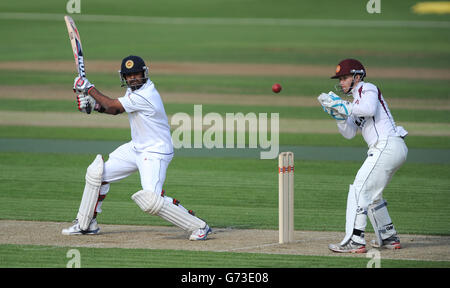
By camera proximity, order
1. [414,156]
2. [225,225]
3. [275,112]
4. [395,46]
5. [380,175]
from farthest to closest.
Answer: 1. [395,46]
2. [275,112]
3. [414,156]
4. [225,225]
5. [380,175]

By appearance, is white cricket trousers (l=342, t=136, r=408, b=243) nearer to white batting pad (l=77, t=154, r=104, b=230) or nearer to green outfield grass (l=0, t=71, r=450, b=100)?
white batting pad (l=77, t=154, r=104, b=230)

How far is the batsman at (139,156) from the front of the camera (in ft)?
28.7

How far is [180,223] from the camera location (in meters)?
8.79

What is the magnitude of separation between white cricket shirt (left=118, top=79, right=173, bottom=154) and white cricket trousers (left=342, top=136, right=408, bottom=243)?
6.98 ft

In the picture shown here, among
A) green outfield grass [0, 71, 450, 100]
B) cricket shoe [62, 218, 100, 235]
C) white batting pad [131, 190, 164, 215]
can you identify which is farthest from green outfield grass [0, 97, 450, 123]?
white batting pad [131, 190, 164, 215]

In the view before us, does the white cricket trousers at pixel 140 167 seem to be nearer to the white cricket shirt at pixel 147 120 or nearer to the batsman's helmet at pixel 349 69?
the white cricket shirt at pixel 147 120

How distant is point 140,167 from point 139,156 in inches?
5.3

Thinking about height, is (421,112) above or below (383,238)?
above

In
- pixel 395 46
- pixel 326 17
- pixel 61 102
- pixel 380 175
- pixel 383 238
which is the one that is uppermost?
pixel 326 17

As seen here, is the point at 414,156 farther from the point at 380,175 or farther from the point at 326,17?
the point at 326,17

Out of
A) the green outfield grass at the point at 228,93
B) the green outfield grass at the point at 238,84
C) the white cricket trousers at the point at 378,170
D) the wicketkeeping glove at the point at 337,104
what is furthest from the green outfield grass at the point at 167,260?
the green outfield grass at the point at 238,84

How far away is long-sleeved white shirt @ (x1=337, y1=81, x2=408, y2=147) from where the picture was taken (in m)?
8.34

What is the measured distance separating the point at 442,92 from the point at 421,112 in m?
3.89

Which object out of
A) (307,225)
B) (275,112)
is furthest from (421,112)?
(307,225)
